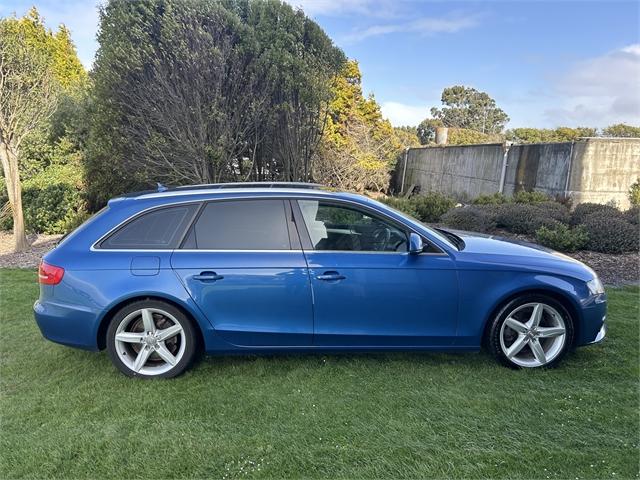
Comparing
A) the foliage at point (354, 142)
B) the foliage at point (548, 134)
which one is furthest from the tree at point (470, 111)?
the foliage at point (354, 142)

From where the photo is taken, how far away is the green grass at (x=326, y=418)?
8.23ft

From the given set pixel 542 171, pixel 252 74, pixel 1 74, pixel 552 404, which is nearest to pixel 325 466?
pixel 552 404

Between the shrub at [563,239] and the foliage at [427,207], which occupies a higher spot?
the foliage at [427,207]

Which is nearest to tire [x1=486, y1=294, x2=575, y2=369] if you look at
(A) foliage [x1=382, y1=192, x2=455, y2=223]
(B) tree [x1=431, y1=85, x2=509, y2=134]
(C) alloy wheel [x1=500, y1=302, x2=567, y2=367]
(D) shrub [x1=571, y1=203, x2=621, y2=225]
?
(C) alloy wheel [x1=500, y1=302, x2=567, y2=367]

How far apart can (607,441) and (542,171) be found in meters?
11.0

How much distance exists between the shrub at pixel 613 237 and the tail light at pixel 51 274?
24.3ft

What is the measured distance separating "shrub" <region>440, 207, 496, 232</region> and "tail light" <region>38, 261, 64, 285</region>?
6644 mm

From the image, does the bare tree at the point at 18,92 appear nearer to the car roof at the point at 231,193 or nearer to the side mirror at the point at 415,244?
the car roof at the point at 231,193

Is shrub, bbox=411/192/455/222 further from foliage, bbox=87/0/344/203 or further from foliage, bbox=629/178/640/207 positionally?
foliage, bbox=629/178/640/207

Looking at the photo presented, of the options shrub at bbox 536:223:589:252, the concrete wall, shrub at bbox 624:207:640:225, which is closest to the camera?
shrub at bbox 536:223:589:252

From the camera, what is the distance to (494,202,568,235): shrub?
8.00 metres

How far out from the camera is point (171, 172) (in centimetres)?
920

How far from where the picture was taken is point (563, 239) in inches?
281

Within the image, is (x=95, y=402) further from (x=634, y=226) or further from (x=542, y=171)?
(x=542, y=171)
